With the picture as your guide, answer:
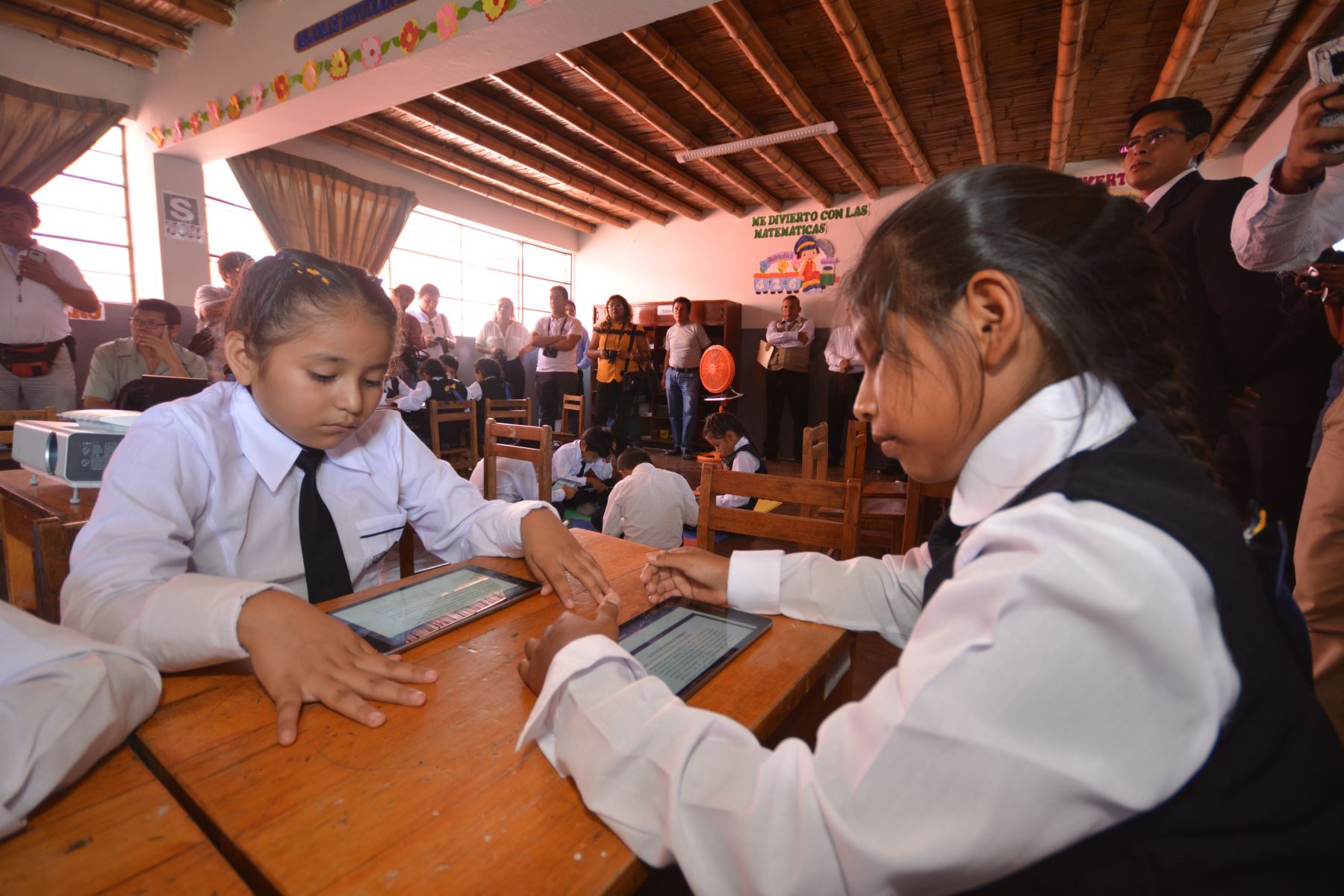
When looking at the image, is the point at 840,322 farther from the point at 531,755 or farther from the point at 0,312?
the point at 0,312

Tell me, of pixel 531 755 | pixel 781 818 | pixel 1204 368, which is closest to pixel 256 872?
pixel 531 755

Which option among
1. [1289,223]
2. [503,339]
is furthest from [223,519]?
[503,339]

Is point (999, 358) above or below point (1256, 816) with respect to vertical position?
above

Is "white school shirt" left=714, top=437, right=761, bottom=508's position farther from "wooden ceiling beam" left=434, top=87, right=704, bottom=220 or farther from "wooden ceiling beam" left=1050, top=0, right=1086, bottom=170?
"wooden ceiling beam" left=434, top=87, right=704, bottom=220

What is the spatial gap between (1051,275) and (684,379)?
6.47 m

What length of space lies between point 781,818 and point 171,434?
3.34 feet

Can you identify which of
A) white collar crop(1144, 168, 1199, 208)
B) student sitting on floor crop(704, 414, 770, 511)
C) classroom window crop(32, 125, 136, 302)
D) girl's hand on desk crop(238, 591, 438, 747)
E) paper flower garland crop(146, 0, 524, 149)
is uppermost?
paper flower garland crop(146, 0, 524, 149)

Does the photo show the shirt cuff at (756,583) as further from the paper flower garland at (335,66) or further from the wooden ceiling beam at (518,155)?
the wooden ceiling beam at (518,155)

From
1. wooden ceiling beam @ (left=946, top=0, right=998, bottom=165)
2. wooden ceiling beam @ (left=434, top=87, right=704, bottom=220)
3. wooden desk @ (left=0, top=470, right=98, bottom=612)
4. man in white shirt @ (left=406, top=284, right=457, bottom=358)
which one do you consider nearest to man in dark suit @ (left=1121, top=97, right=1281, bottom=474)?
wooden ceiling beam @ (left=946, top=0, right=998, bottom=165)

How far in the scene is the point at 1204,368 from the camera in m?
1.57

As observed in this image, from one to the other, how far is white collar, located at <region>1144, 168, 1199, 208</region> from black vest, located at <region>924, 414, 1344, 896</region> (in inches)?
69.3

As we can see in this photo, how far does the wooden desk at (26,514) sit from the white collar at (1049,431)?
163 cm

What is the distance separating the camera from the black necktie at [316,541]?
1053 mm

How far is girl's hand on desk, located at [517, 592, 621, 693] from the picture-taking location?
65 cm
